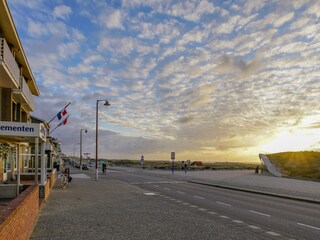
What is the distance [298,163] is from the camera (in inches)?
2149

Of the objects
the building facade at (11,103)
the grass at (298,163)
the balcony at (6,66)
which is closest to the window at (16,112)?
the building facade at (11,103)

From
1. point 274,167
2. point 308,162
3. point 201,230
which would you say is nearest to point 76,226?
point 201,230

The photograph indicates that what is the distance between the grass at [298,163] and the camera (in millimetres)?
48700

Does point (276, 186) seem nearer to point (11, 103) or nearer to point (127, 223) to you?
point (127, 223)

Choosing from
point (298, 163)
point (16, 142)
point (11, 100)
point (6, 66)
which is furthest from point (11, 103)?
point (298, 163)

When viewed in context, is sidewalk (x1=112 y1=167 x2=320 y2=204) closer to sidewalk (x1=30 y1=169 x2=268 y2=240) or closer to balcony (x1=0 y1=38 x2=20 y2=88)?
sidewalk (x1=30 y1=169 x2=268 y2=240)

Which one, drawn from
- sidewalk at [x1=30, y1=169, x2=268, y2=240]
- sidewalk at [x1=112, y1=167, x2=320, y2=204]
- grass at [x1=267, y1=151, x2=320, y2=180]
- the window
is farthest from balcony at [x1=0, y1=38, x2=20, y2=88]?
grass at [x1=267, y1=151, x2=320, y2=180]

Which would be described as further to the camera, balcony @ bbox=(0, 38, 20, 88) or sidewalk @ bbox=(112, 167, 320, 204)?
sidewalk @ bbox=(112, 167, 320, 204)

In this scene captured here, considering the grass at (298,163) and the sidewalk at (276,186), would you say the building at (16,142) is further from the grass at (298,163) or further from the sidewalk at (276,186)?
the grass at (298,163)

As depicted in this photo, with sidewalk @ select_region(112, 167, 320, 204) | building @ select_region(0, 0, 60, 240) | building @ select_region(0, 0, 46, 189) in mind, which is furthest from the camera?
sidewalk @ select_region(112, 167, 320, 204)

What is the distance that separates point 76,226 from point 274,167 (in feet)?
151

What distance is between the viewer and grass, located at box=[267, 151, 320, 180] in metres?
48.7

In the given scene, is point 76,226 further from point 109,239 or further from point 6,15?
point 6,15

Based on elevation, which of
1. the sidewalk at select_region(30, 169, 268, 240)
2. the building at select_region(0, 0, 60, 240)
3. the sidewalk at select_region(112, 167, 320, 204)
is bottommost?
the sidewalk at select_region(112, 167, 320, 204)
